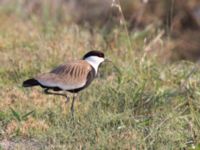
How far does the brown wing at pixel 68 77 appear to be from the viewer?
529 cm

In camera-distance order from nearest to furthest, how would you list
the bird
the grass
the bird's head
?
the grass, the bird, the bird's head

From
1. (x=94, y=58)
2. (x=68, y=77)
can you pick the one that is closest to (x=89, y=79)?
(x=68, y=77)

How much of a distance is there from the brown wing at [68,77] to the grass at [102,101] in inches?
9.8

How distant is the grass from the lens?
4949mm

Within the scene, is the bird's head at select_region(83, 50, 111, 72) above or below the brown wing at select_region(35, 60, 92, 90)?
above

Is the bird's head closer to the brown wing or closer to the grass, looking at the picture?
the brown wing

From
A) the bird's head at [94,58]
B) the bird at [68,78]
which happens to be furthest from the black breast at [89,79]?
the bird's head at [94,58]

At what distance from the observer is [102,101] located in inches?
229

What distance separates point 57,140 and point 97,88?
50.0 inches

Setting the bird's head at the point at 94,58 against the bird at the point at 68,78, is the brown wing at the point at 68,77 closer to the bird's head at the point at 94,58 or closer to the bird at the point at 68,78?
the bird at the point at 68,78

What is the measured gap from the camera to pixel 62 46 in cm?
704

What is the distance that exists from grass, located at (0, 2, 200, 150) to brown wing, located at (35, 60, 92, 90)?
9.8 inches

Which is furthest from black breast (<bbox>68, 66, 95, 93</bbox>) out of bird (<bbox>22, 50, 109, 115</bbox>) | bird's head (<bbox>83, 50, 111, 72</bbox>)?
bird's head (<bbox>83, 50, 111, 72</bbox>)

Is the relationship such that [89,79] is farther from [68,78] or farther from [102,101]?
[102,101]
